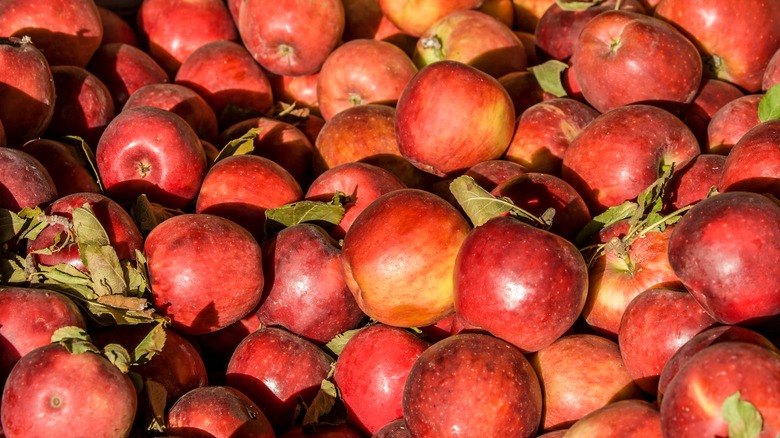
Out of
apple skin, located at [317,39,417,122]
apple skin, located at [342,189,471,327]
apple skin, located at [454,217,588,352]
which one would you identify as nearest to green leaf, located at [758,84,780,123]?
apple skin, located at [454,217,588,352]

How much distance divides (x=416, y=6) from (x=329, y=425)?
303cm

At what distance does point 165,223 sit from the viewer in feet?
10.8

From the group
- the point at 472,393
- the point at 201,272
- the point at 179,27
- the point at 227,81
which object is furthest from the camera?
the point at 179,27

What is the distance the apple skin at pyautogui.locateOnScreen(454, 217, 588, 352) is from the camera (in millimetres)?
2783

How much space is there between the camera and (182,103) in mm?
4312

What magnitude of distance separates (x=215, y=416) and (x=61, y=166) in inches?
64.2

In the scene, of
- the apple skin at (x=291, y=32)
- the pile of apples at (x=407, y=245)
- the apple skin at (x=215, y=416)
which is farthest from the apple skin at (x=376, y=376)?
the apple skin at (x=291, y=32)

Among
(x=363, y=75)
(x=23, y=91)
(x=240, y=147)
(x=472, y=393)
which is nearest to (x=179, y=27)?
(x=363, y=75)

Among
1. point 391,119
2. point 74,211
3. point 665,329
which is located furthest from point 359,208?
point 665,329

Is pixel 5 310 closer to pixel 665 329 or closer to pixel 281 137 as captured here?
pixel 281 137

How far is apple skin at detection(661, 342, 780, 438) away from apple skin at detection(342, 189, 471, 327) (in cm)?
103

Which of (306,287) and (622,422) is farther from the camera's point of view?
(306,287)

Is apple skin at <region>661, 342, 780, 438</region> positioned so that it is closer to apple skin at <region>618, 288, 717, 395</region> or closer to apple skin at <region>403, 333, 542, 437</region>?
apple skin at <region>618, 288, 717, 395</region>

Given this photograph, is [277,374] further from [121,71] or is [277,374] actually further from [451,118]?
[121,71]
